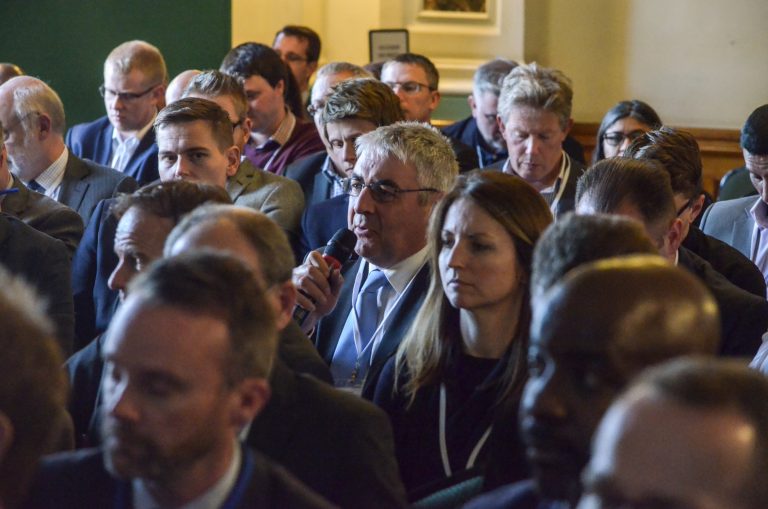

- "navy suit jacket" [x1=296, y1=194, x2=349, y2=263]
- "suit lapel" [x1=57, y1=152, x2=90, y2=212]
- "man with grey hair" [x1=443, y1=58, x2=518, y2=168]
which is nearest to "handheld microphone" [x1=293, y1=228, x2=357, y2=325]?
"navy suit jacket" [x1=296, y1=194, x2=349, y2=263]

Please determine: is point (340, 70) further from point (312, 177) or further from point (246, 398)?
point (246, 398)

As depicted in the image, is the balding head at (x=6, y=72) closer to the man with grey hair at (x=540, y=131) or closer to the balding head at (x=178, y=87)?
the balding head at (x=178, y=87)

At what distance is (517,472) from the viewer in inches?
98.7

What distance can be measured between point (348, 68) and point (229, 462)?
14.5 feet

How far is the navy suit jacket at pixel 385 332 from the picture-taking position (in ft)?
10.7

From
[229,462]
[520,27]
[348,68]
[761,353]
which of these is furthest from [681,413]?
[520,27]

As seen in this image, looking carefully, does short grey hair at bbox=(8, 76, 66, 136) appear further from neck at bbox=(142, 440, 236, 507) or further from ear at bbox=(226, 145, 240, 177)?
neck at bbox=(142, 440, 236, 507)

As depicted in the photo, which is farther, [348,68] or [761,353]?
[348,68]

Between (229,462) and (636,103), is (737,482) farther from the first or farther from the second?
(636,103)

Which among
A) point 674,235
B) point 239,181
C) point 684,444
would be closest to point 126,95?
point 239,181

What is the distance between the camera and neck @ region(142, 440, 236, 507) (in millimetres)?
1881

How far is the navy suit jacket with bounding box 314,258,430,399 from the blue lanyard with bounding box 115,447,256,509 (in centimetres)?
120

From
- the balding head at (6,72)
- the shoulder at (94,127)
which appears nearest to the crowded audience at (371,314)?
the shoulder at (94,127)

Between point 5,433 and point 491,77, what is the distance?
5167mm
